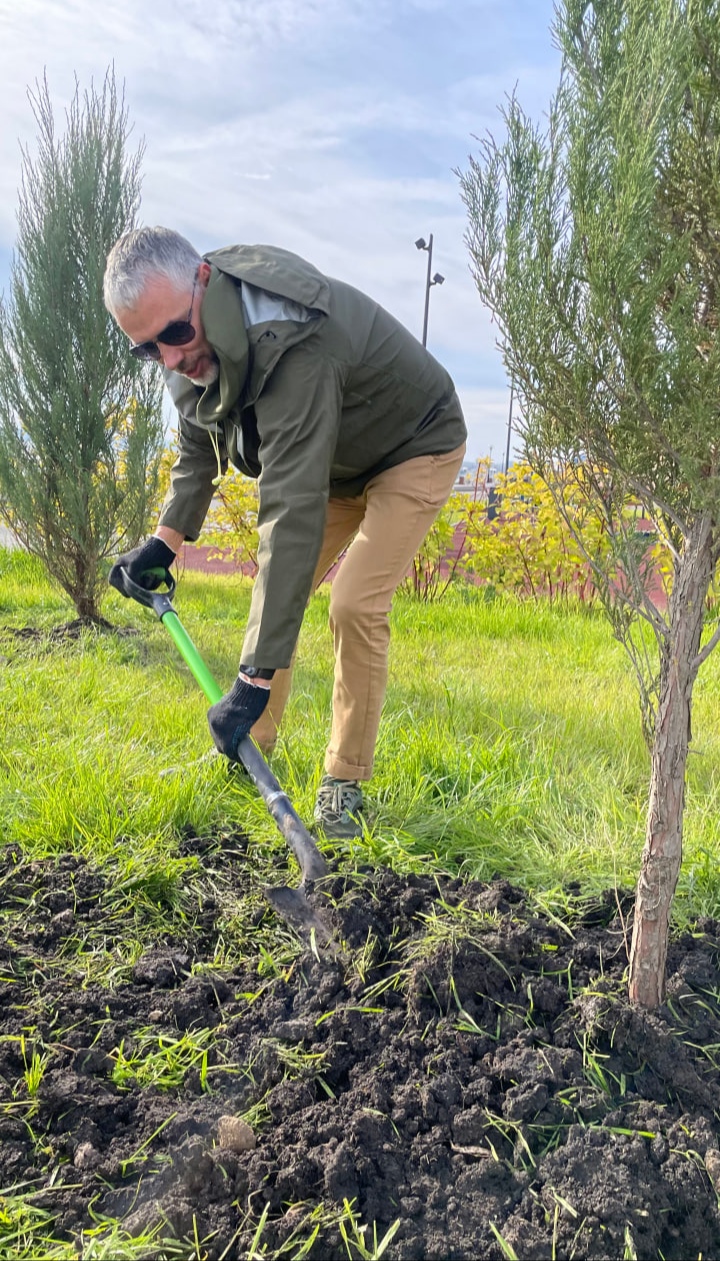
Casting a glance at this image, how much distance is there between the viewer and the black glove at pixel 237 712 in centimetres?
252

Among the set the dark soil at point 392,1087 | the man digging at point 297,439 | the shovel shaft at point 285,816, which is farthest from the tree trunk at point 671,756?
the man digging at point 297,439

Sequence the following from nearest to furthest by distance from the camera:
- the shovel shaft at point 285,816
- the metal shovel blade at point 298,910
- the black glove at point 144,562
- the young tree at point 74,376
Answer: the metal shovel blade at point 298,910 < the shovel shaft at point 285,816 < the black glove at point 144,562 < the young tree at point 74,376

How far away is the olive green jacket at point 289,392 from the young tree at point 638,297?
0.69 meters

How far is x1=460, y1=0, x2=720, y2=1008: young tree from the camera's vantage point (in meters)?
1.67

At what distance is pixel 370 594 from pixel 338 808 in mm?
746

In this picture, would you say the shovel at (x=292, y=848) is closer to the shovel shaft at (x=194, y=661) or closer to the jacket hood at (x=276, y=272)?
the shovel shaft at (x=194, y=661)

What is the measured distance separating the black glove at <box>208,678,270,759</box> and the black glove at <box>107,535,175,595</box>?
1114 millimetres

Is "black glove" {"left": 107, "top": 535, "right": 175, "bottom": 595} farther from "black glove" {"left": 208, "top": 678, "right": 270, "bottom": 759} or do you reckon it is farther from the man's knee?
"black glove" {"left": 208, "top": 678, "right": 270, "bottom": 759}

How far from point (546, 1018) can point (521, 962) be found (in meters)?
0.15

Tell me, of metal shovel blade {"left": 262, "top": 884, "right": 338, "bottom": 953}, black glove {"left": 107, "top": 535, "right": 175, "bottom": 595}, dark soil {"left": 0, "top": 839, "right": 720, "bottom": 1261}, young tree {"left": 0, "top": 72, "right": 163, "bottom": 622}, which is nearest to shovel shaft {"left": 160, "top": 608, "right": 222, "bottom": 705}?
black glove {"left": 107, "top": 535, "right": 175, "bottom": 595}

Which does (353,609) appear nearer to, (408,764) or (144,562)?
(408,764)

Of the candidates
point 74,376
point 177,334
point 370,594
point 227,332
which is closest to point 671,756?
point 370,594

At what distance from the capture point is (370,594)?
299cm

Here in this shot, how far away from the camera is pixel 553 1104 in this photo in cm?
180
